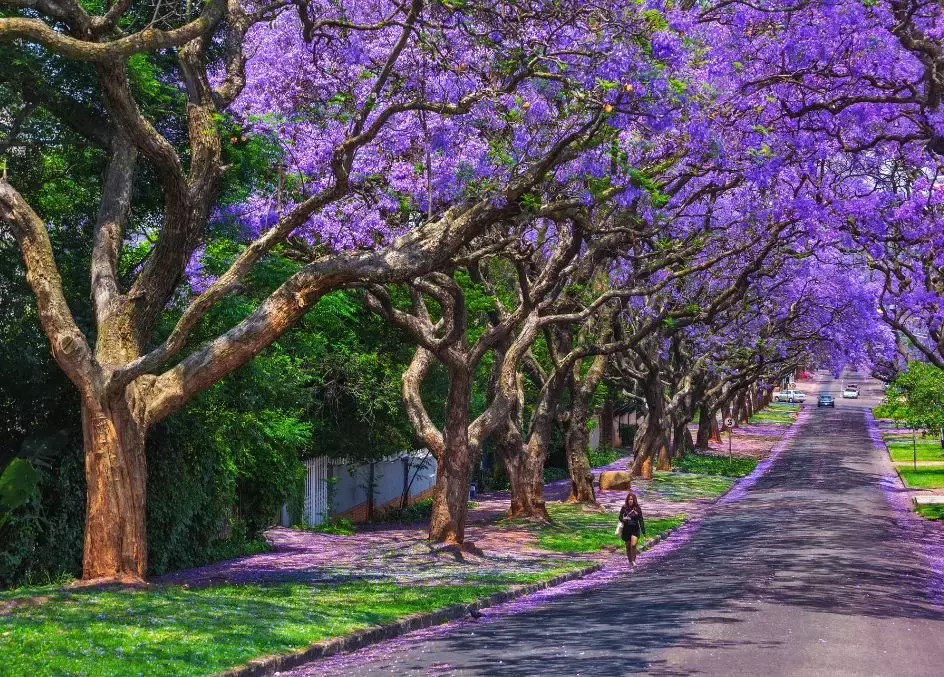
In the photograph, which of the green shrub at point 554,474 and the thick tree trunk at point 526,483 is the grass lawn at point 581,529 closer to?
the thick tree trunk at point 526,483

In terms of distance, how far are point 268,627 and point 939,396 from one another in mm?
35977

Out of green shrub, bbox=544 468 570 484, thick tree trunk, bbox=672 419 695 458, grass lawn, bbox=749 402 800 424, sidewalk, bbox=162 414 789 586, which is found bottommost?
sidewalk, bbox=162 414 789 586

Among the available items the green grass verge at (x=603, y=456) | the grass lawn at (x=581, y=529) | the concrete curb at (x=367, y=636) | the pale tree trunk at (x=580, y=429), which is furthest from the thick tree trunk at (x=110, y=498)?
the green grass verge at (x=603, y=456)

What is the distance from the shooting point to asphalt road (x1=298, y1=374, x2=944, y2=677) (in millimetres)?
9836

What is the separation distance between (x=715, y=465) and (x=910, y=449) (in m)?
15.2

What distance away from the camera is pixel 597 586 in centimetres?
1753

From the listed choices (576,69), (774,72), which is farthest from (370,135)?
(774,72)

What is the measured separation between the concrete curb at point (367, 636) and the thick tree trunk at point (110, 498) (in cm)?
332

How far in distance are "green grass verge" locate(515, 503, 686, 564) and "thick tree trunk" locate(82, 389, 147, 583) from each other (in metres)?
10.4

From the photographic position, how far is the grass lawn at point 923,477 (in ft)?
123

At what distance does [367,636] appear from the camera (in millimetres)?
11945

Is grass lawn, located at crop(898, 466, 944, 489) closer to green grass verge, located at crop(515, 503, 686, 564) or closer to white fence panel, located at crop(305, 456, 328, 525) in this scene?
green grass verge, located at crop(515, 503, 686, 564)

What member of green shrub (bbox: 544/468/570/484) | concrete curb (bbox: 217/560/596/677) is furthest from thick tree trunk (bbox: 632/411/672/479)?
concrete curb (bbox: 217/560/596/677)

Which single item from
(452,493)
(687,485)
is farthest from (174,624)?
(687,485)
